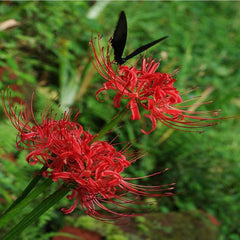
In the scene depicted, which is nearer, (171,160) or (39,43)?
(171,160)

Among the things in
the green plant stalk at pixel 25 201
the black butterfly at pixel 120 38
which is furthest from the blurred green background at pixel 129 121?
the black butterfly at pixel 120 38

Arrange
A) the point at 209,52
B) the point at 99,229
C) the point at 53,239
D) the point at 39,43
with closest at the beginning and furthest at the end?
the point at 53,239 < the point at 99,229 < the point at 39,43 < the point at 209,52

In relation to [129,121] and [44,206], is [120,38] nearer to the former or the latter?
[44,206]

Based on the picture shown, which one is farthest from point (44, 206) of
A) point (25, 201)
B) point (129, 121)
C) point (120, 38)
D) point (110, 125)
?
point (129, 121)

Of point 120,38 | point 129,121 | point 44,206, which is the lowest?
point 129,121

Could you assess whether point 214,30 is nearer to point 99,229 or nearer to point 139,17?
point 139,17

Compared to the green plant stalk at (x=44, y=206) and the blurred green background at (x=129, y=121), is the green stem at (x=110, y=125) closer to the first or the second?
the green plant stalk at (x=44, y=206)

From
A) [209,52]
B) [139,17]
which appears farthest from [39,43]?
[209,52]

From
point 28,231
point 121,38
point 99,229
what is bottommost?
point 99,229

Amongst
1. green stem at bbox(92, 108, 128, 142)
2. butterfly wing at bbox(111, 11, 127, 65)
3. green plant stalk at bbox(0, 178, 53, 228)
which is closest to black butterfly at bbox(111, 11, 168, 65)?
butterfly wing at bbox(111, 11, 127, 65)

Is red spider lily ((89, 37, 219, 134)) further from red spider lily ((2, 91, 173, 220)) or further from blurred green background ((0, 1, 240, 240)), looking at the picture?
blurred green background ((0, 1, 240, 240))
